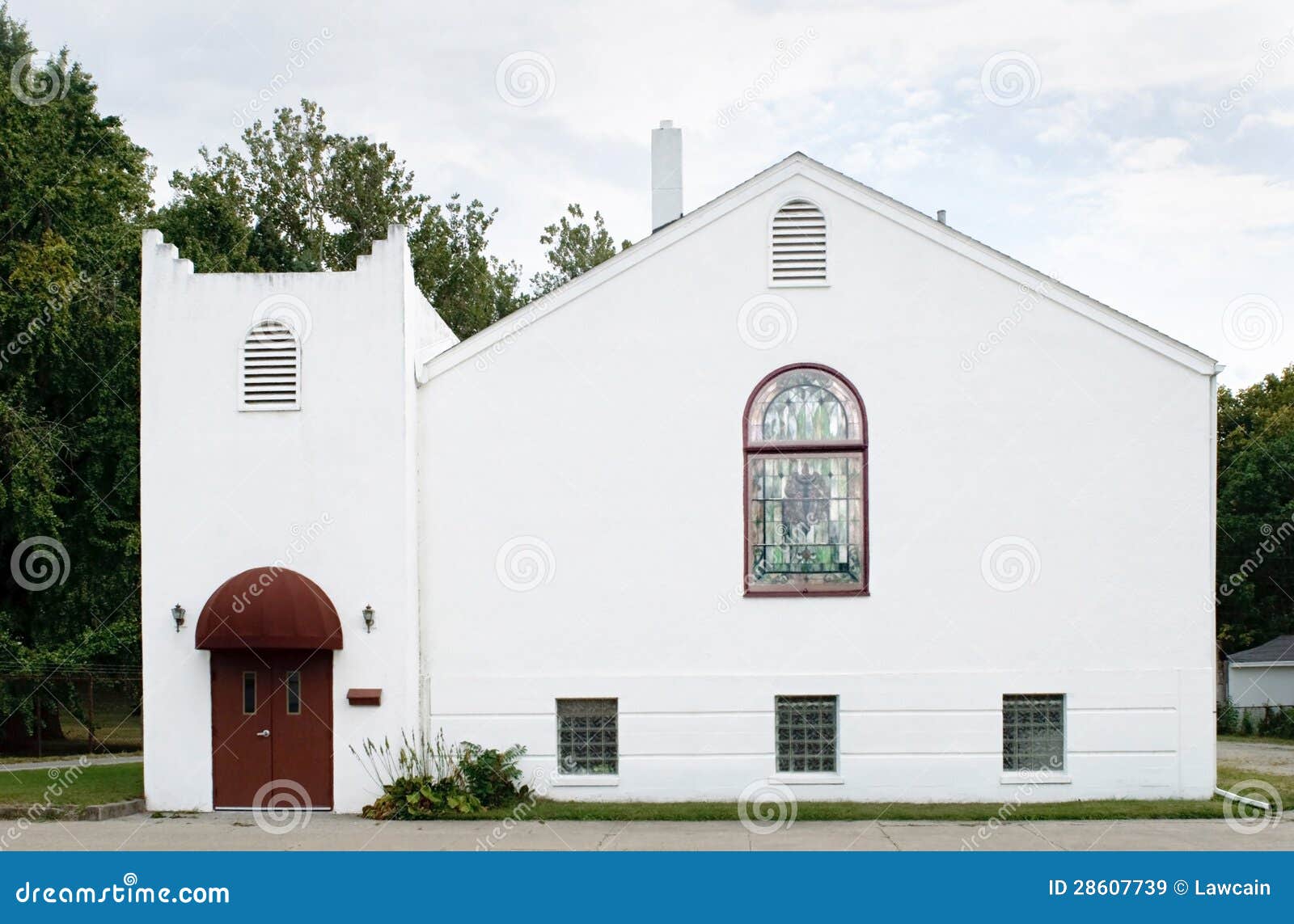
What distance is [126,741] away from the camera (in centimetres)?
2567

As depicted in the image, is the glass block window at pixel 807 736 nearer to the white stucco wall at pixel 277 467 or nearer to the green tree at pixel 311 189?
the white stucco wall at pixel 277 467

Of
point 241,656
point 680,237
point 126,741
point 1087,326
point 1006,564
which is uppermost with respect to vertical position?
point 680,237

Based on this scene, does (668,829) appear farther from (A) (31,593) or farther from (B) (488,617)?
(A) (31,593)

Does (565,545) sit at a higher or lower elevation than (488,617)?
higher

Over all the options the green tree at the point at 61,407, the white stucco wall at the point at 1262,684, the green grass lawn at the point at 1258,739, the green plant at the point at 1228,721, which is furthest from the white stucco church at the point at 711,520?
the white stucco wall at the point at 1262,684

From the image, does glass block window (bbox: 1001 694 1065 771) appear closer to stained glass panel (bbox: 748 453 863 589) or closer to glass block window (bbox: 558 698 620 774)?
stained glass panel (bbox: 748 453 863 589)

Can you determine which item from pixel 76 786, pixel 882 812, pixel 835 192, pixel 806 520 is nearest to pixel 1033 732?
pixel 882 812

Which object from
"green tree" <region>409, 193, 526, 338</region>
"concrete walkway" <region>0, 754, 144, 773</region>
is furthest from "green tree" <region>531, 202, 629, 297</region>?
"concrete walkway" <region>0, 754, 144, 773</region>

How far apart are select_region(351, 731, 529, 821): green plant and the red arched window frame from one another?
4172mm

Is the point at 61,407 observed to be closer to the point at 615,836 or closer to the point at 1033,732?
the point at 615,836

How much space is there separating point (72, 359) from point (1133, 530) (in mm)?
20080

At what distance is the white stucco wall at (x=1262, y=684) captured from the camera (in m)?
35.2

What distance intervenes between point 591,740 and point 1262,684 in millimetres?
28166

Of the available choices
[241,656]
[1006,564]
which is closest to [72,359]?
[241,656]
